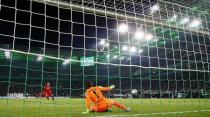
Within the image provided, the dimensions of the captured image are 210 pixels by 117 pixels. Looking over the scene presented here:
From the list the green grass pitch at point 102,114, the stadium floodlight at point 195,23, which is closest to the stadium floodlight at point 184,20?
the stadium floodlight at point 195,23

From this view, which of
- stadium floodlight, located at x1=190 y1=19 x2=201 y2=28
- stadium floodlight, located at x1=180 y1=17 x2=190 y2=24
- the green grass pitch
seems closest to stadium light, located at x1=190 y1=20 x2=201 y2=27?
stadium floodlight, located at x1=190 y1=19 x2=201 y2=28

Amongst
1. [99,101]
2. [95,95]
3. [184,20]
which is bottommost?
[99,101]

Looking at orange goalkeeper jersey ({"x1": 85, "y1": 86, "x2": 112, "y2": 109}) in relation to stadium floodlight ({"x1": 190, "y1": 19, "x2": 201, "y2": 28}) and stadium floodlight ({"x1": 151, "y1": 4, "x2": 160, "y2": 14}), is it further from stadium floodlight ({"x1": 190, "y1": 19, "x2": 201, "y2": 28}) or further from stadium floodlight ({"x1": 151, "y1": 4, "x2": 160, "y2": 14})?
stadium floodlight ({"x1": 190, "y1": 19, "x2": 201, "y2": 28})

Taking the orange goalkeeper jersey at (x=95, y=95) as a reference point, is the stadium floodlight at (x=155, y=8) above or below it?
above

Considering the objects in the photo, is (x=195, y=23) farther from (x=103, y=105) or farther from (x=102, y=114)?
(x=102, y=114)

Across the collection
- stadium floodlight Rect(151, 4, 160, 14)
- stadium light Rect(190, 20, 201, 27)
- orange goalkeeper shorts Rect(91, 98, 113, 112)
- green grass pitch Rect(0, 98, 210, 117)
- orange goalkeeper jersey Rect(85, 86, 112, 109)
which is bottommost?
green grass pitch Rect(0, 98, 210, 117)

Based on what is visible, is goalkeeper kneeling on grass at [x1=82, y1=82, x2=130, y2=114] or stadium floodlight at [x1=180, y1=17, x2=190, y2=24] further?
stadium floodlight at [x1=180, y1=17, x2=190, y2=24]

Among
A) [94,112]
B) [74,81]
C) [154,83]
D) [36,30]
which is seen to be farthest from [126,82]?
[94,112]

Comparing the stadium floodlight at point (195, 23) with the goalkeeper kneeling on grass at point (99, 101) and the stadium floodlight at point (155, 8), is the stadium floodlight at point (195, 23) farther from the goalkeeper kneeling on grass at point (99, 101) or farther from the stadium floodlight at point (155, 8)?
the goalkeeper kneeling on grass at point (99, 101)

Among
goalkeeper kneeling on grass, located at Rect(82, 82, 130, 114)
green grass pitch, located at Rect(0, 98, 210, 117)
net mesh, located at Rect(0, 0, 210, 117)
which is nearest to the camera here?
green grass pitch, located at Rect(0, 98, 210, 117)

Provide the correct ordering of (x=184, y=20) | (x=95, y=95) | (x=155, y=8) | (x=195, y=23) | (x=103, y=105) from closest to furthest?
(x=103, y=105)
(x=95, y=95)
(x=155, y=8)
(x=195, y=23)
(x=184, y=20)

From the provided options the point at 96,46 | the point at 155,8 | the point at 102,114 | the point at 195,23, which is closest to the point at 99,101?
the point at 102,114

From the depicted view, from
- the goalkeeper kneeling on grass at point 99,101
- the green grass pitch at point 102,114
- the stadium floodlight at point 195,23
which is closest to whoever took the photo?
the green grass pitch at point 102,114

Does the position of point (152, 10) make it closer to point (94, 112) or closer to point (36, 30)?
point (94, 112)
